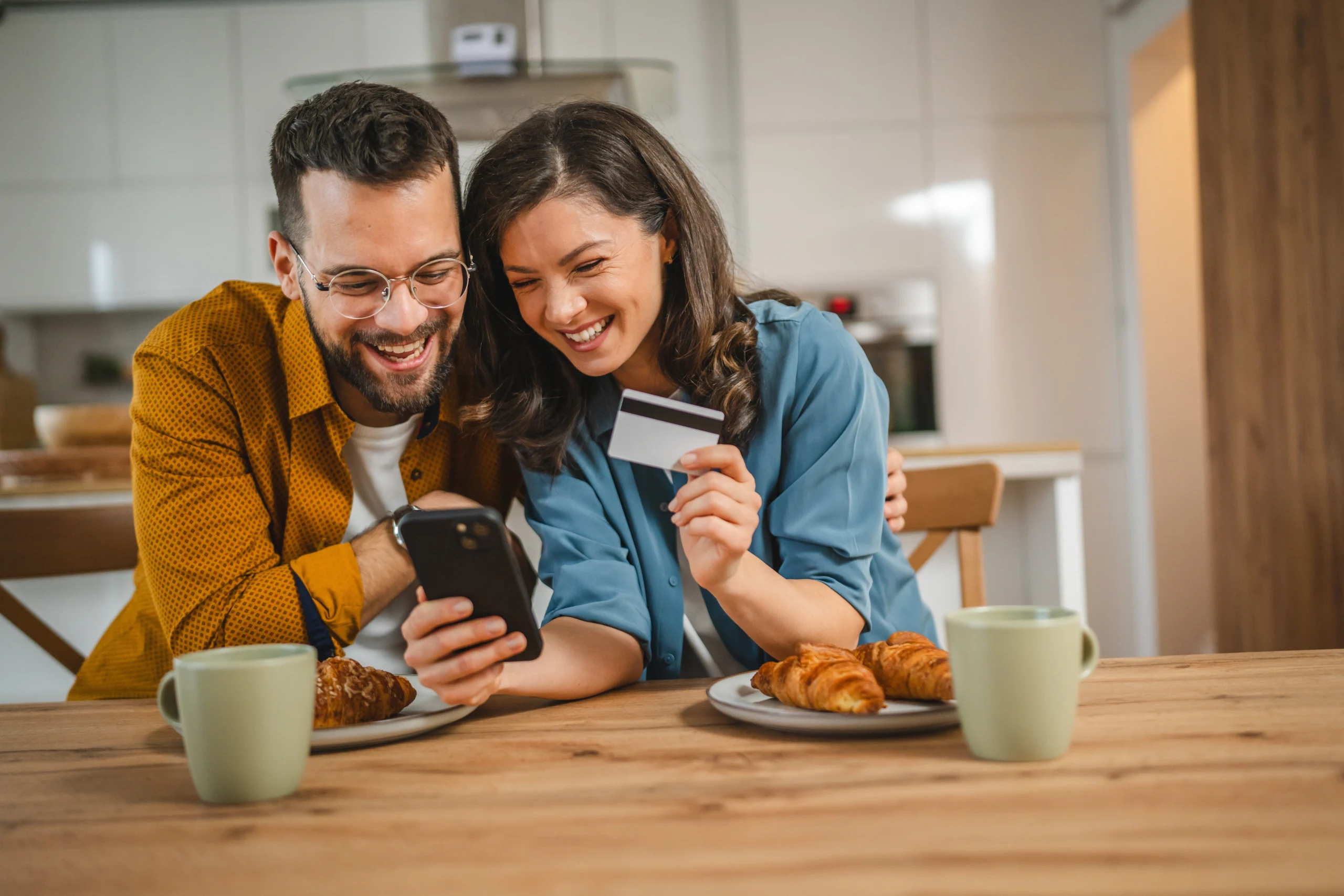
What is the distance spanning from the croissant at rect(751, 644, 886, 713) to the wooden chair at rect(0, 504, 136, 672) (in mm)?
1001

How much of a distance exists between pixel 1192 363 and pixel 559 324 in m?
3.68

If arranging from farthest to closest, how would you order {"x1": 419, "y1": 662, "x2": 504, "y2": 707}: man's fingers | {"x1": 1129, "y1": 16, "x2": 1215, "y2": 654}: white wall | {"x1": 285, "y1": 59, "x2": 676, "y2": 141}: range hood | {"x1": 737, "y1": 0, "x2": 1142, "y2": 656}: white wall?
{"x1": 737, "y1": 0, "x2": 1142, "y2": 656}: white wall < {"x1": 1129, "y1": 16, "x2": 1215, "y2": 654}: white wall < {"x1": 285, "y1": 59, "x2": 676, "y2": 141}: range hood < {"x1": 419, "y1": 662, "x2": 504, "y2": 707}: man's fingers

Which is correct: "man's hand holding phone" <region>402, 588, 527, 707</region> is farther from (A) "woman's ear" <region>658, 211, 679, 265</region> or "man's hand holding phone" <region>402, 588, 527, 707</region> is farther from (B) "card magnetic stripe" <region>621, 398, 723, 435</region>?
(A) "woman's ear" <region>658, 211, 679, 265</region>

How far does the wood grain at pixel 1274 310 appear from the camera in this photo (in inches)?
105

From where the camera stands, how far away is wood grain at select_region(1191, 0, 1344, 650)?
2.68 m

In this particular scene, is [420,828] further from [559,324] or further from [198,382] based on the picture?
[198,382]

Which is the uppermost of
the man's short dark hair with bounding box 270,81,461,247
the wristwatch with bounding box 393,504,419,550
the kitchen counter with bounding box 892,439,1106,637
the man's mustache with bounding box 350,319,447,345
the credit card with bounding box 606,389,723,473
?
the man's short dark hair with bounding box 270,81,461,247

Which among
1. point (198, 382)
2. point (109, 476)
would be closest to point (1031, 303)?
point (109, 476)

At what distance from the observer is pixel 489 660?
35.7 inches

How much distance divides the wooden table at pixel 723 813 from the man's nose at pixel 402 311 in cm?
57

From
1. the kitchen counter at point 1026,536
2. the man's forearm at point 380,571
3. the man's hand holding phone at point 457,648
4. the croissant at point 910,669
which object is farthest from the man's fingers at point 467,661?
the kitchen counter at point 1026,536

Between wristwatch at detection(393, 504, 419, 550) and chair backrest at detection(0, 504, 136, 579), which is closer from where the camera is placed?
wristwatch at detection(393, 504, 419, 550)

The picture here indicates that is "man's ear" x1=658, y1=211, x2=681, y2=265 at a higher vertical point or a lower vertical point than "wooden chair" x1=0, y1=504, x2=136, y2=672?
higher

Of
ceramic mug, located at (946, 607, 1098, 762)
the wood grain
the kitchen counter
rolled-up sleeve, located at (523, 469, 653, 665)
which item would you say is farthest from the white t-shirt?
the wood grain
